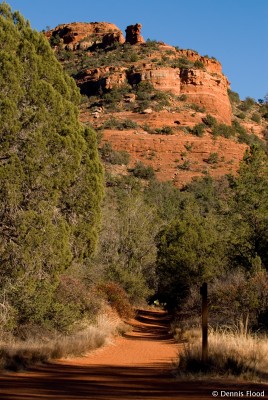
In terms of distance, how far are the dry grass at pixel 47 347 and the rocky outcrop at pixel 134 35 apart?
95350mm

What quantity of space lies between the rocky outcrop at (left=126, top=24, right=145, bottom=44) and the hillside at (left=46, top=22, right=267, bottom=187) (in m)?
0.21

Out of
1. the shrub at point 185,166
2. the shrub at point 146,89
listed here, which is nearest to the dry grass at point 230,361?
the shrub at point 185,166

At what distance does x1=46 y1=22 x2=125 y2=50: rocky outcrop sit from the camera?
366 ft

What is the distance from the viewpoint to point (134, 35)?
107000 mm

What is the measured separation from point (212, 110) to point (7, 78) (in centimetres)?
8069

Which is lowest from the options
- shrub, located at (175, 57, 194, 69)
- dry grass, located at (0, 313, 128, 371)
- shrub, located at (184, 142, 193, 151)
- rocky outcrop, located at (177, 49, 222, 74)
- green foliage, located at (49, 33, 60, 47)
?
dry grass, located at (0, 313, 128, 371)

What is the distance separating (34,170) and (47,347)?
4643 mm

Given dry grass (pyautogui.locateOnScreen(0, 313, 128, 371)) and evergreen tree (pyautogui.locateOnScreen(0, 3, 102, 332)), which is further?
evergreen tree (pyautogui.locateOnScreen(0, 3, 102, 332))

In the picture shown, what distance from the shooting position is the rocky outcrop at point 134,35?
106438 millimetres

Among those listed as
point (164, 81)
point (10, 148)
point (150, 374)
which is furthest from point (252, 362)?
point (164, 81)

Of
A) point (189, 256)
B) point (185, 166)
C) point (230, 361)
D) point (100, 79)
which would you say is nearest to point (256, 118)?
point (100, 79)

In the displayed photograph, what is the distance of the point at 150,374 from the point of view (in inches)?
445

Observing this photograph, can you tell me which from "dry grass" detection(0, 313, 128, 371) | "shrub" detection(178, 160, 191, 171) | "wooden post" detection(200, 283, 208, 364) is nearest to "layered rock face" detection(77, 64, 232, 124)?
"shrub" detection(178, 160, 191, 171)

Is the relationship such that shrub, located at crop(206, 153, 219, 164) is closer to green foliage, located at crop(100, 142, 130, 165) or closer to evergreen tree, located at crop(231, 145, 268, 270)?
green foliage, located at crop(100, 142, 130, 165)
